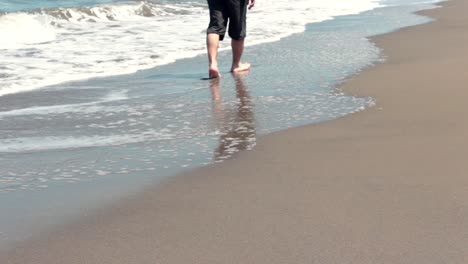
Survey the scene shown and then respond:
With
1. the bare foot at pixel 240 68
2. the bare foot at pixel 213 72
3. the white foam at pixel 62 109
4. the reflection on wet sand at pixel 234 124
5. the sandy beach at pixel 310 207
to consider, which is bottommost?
the bare foot at pixel 240 68

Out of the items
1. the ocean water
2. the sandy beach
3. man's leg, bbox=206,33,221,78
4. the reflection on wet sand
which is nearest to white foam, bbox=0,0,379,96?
the ocean water

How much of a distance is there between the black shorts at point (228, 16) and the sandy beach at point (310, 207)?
271 centimetres

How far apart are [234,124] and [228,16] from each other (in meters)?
2.64

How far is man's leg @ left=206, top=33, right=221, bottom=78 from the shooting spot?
6484 millimetres

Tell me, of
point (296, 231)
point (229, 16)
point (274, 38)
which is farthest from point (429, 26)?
point (296, 231)

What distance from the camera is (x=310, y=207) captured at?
2816mm

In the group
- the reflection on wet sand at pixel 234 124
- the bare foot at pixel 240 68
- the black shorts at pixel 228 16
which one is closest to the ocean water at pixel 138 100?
the reflection on wet sand at pixel 234 124

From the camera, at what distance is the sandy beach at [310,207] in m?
2.42

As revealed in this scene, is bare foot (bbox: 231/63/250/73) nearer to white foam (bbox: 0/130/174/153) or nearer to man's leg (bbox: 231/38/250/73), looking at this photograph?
man's leg (bbox: 231/38/250/73)

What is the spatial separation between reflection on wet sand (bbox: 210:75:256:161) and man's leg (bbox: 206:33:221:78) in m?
0.59

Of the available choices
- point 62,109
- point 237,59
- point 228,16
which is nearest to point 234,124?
point 62,109

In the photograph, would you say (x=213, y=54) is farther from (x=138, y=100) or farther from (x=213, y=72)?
(x=138, y=100)

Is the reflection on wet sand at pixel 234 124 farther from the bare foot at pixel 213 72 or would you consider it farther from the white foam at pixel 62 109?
the white foam at pixel 62 109

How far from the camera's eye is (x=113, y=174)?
3.45m
